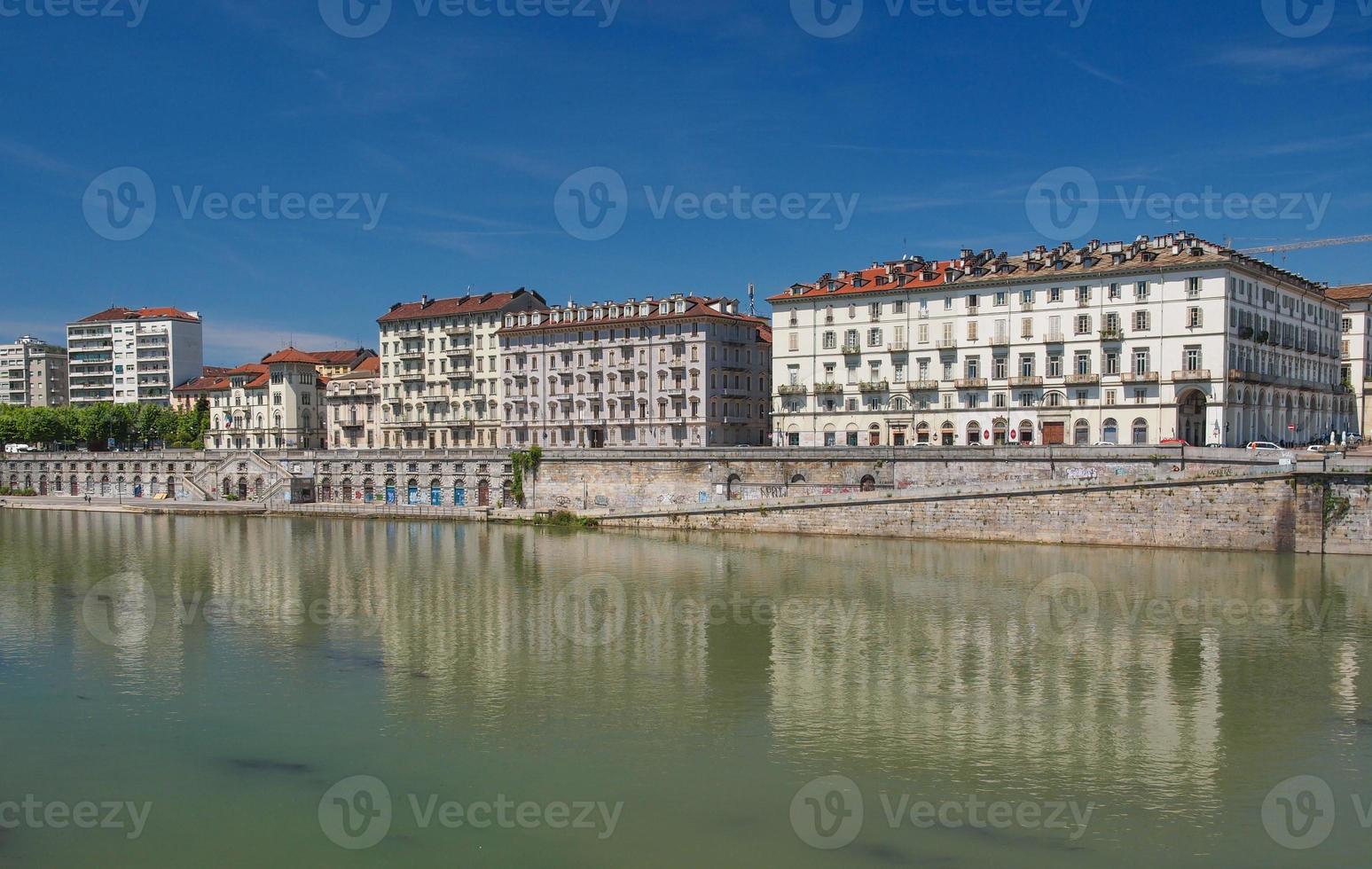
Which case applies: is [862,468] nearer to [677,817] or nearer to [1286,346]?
[1286,346]

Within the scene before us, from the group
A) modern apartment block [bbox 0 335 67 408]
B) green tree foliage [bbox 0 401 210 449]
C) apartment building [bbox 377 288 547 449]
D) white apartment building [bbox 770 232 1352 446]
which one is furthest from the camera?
modern apartment block [bbox 0 335 67 408]

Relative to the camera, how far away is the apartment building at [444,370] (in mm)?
91562

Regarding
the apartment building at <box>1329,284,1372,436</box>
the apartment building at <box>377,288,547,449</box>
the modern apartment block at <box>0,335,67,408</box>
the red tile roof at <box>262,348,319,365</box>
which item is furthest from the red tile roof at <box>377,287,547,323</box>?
the modern apartment block at <box>0,335,67,408</box>

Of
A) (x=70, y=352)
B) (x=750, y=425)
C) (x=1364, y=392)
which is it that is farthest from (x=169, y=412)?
(x=1364, y=392)

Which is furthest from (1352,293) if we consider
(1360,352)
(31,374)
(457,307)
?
(31,374)

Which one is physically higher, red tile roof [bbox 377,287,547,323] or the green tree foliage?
red tile roof [bbox 377,287,547,323]

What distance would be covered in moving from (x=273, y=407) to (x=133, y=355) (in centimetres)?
4406

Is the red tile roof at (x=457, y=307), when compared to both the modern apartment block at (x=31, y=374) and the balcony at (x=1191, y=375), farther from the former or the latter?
the modern apartment block at (x=31, y=374)

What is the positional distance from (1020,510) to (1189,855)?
38.0 meters

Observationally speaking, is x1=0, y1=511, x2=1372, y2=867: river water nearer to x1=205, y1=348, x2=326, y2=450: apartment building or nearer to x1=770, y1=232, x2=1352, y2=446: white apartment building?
x1=770, y1=232, x2=1352, y2=446: white apartment building

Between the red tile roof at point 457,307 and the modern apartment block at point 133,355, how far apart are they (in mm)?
55444

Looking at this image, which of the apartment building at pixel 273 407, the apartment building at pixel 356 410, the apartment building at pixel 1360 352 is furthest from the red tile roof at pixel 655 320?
the apartment building at pixel 1360 352

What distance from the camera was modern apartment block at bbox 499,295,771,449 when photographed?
7952cm

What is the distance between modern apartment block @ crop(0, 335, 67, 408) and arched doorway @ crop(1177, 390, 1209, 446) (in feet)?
506
